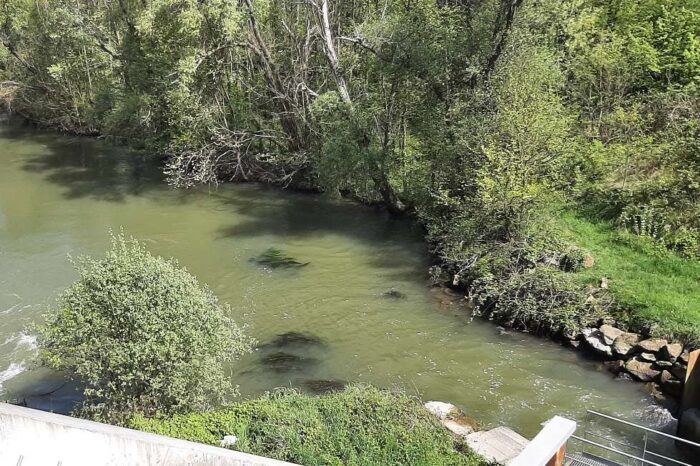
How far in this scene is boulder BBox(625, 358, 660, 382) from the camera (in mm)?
11758

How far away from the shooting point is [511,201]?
49.5ft

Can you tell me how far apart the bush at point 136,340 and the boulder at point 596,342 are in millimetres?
7777

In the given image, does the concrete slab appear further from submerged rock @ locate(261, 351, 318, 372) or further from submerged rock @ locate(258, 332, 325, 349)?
submerged rock @ locate(258, 332, 325, 349)

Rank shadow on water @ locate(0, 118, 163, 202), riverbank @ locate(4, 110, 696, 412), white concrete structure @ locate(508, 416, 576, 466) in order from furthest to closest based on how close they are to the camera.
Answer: shadow on water @ locate(0, 118, 163, 202) → riverbank @ locate(4, 110, 696, 412) → white concrete structure @ locate(508, 416, 576, 466)

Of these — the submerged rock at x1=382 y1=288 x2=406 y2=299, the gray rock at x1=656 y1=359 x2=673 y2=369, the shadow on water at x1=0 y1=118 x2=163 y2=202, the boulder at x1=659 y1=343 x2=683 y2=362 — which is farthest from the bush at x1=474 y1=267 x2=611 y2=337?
the shadow on water at x1=0 y1=118 x2=163 y2=202

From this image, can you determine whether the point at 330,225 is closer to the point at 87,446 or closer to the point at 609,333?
the point at 609,333

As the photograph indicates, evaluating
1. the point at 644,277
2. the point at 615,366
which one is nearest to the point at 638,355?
A: the point at 615,366

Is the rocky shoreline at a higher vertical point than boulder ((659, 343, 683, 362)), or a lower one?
lower

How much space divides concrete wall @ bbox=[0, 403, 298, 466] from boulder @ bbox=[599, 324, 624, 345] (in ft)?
27.8

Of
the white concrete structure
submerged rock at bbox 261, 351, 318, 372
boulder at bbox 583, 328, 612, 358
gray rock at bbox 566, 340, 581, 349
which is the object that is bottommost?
submerged rock at bbox 261, 351, 318, 372

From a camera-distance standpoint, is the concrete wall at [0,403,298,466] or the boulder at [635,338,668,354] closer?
the concrete wall at [0,403,298,466]

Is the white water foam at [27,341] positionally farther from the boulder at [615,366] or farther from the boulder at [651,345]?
the boulder at [651,345]

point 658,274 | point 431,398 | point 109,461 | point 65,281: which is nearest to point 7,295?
point 65,281

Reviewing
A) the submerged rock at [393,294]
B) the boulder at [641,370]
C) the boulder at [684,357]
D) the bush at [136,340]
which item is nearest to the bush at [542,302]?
the boulder at [641,370]
